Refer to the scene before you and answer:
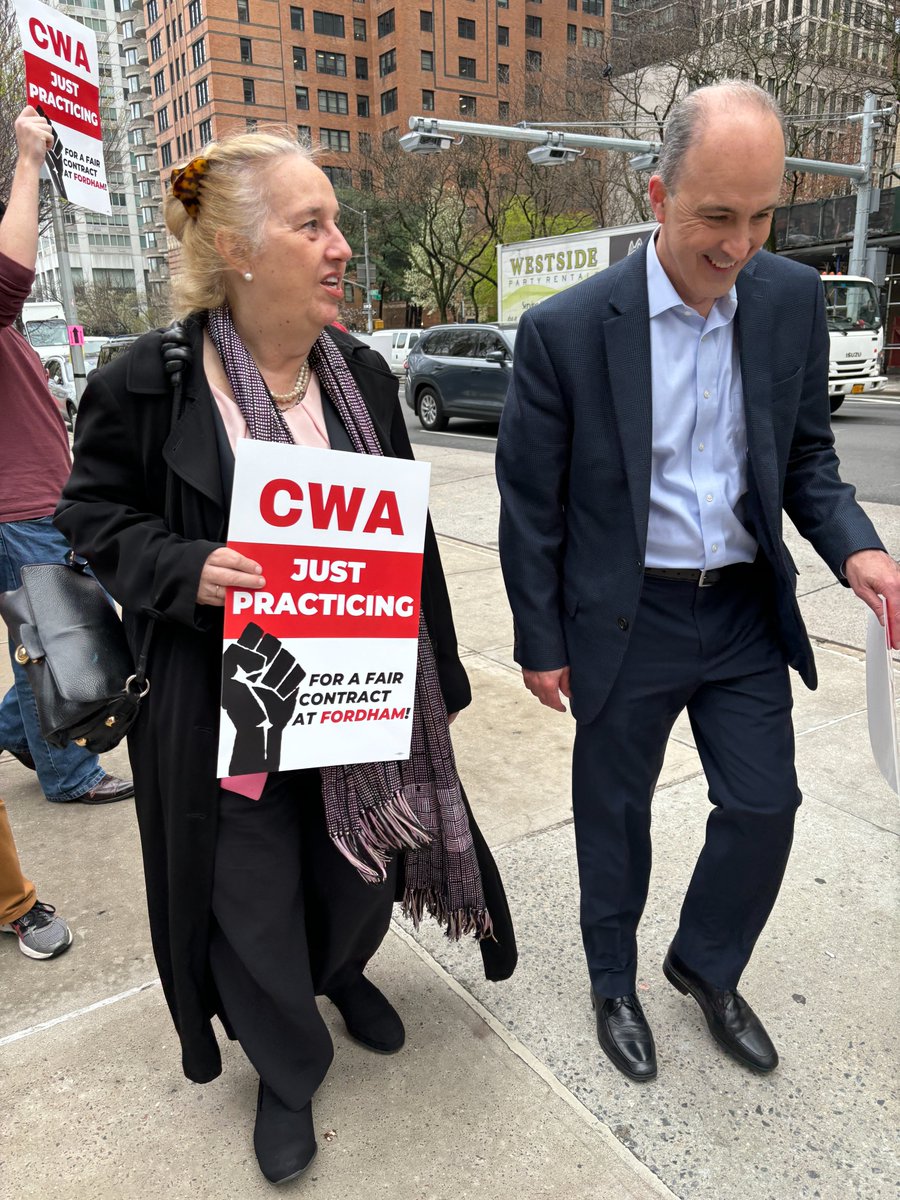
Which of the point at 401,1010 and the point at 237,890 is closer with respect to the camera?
the point at 237,890

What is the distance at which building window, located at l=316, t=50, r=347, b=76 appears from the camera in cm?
6600

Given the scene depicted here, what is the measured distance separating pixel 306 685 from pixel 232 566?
0.27m

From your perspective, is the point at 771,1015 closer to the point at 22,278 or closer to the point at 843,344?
the point at 22,278

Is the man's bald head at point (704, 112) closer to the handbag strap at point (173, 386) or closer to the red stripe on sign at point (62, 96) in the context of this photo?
the handbag strap at point (173, 386)

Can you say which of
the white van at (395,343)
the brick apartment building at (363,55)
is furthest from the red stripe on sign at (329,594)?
the brick apartment building at (363,55)

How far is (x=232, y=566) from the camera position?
5.24 feet

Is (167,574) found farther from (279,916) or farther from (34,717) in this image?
(34,717)

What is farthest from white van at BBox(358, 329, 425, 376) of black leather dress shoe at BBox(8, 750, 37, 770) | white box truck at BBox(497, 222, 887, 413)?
black leather dress shoe at BBox(8, 750, 37, 770)

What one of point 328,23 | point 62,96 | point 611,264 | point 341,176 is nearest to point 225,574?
point 62,96

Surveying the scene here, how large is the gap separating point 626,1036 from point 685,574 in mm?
1042

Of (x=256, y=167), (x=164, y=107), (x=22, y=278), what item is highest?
(x=164, y=107)

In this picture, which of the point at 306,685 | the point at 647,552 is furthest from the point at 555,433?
the point at 306,685

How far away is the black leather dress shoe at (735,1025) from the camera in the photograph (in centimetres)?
206

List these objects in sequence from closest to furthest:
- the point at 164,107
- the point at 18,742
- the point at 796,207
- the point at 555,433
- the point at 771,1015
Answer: the point at 555,433 → the point at 771,1015 → the point at 18,742 → the point at 796,207 → the point at 164,107
